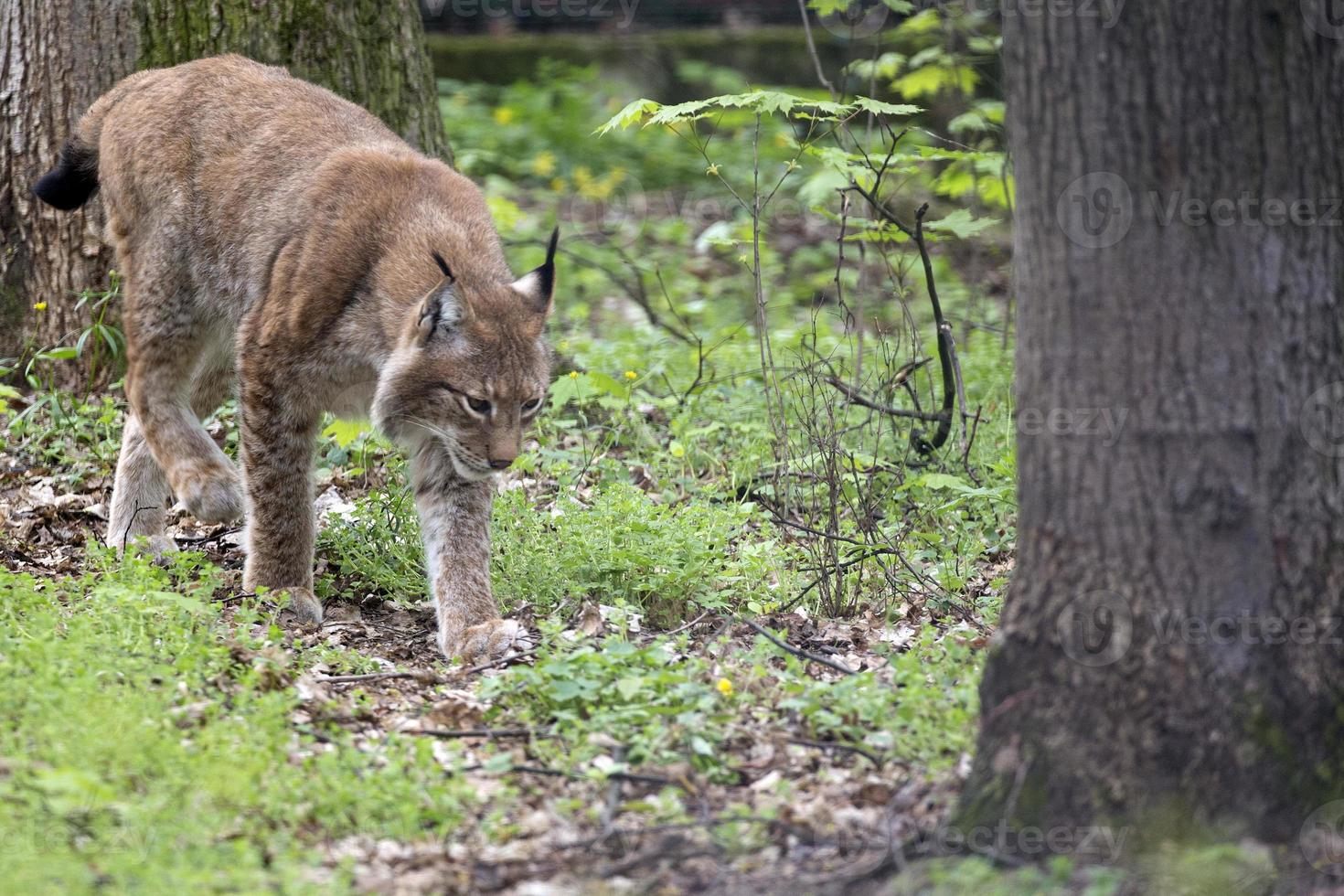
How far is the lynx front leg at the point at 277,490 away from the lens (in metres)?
4.35

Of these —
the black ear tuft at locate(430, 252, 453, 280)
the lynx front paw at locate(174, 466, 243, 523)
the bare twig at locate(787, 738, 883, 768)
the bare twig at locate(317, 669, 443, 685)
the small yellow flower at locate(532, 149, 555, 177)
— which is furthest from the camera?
the small yellow flower at locate(532, 149, 555, 177)

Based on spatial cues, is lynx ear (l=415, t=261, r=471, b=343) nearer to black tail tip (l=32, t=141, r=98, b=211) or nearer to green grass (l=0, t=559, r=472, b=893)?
green grass (l=0, t=559, r=472, b=893)

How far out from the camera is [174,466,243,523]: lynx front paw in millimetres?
4660

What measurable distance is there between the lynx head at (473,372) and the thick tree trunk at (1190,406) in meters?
1.86

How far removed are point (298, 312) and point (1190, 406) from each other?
272cm

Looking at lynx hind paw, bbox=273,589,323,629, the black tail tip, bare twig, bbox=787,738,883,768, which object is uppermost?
the black tail tip

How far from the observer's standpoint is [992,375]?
6.30m

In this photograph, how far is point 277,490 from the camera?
4383 millimetres

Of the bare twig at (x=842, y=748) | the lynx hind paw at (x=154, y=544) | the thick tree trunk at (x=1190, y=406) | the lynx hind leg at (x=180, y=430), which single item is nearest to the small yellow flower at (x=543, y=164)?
the lynx hind leg at (x=180, y=430)

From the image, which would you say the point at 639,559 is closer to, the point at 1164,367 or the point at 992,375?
the point at 1164,367

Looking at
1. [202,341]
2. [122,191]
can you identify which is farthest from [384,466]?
[122,191]

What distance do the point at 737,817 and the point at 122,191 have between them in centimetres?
336

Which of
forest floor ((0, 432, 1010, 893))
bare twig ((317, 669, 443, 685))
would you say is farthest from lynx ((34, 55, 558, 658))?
forest floor ((0, 432, 1010, 893))

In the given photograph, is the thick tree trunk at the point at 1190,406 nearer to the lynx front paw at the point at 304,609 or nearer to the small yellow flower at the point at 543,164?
the lynx front paw at the point at 304,609
